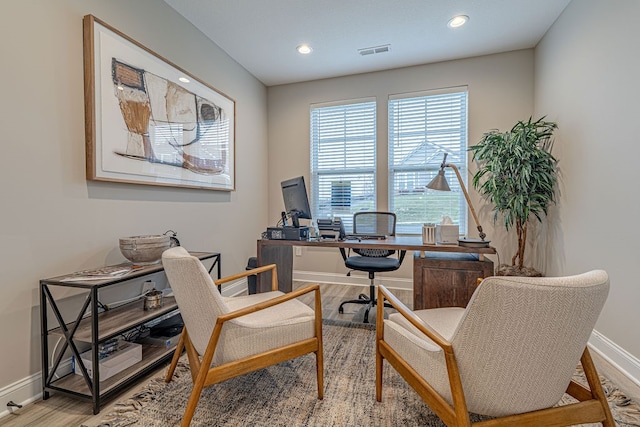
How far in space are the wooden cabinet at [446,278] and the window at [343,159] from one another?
1746 millimetres

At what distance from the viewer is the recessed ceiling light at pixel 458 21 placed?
274 centimetres

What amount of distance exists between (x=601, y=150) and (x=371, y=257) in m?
1.97

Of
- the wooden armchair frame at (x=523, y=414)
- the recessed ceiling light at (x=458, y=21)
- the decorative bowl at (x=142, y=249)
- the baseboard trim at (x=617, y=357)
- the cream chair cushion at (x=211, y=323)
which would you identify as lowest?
the baseboard trim at (x=617, y=357)

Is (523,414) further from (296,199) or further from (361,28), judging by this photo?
(361,28)

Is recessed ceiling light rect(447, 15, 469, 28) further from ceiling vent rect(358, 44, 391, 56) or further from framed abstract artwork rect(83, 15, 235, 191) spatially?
framed abstract artwork rect(83, 15, 235, 191)

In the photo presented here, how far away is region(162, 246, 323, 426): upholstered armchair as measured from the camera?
1.34 m

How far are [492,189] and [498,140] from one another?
0.48 meters

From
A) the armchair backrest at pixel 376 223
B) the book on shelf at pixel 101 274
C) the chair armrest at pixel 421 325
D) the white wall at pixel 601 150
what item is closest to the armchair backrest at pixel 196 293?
the book on shelf at pixel 101 274

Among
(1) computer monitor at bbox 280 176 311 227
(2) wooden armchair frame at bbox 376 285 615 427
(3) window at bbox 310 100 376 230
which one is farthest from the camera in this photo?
(3) window at bbox 310 100 376 230

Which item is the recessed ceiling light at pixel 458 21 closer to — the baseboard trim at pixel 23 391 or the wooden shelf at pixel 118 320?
the wooden shelf at pixel 118 320

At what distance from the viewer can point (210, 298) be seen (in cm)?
135

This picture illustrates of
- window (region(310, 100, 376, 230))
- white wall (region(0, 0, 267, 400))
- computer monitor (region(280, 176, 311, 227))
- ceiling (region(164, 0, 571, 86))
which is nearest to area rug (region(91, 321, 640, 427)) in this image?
white wall (region(0, 0, 267, 400))

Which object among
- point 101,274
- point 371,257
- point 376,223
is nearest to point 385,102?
point 376,223

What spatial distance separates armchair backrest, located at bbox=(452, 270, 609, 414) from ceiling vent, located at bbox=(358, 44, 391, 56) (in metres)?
3.01
